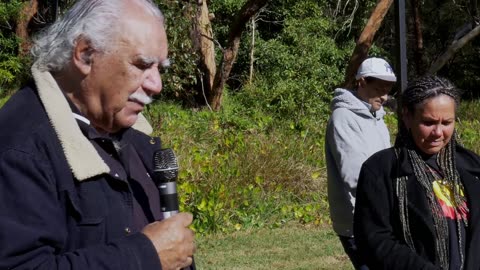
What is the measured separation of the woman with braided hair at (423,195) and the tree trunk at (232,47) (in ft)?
41.9

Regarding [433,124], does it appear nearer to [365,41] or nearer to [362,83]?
[362,83]

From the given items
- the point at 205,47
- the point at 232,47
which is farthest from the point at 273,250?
the point at 205,47

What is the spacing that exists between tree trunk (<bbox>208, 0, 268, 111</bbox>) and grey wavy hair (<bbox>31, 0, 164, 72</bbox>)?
13.9 metres

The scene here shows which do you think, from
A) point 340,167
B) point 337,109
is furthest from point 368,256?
point 337,109

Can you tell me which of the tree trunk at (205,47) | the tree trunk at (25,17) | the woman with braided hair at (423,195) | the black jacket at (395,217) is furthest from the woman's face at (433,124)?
the tree trunk at (25,17)

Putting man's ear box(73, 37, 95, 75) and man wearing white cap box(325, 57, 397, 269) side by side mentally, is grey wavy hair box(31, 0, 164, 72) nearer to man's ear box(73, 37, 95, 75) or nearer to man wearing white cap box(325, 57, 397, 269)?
man's ear box(73, 37, 95, 75)

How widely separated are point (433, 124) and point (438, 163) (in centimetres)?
18

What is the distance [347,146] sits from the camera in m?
4.43

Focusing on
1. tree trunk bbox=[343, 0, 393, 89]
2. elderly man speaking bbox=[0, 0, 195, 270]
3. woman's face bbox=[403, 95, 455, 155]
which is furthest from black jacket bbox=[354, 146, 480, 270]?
tree trunk bbox=[343, 0, 393, 89]

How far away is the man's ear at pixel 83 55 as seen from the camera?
6.92 feet

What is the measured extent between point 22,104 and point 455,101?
2.08 m

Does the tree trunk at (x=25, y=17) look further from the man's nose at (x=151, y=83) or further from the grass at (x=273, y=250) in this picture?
the man's nose at (x=151, y=83)

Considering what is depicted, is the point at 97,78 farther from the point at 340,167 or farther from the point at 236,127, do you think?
the point at 236,127

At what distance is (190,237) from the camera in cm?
215
